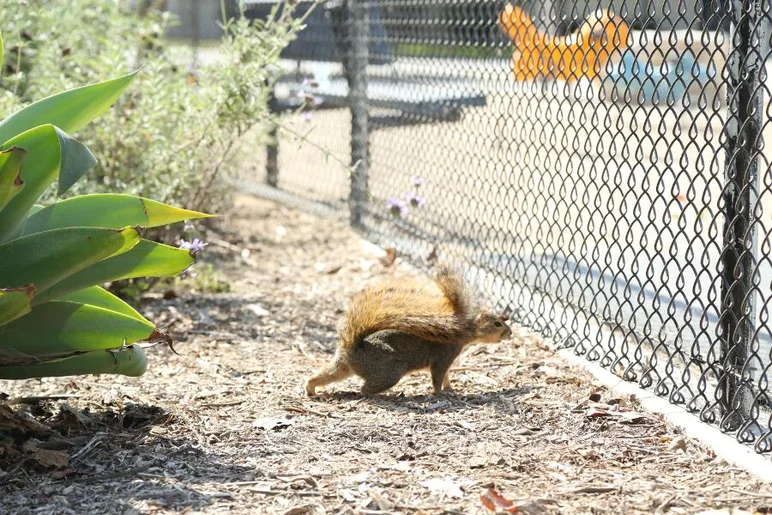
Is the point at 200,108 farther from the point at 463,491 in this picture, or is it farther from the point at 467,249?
the point at 463,491

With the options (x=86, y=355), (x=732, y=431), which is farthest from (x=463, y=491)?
(x=86, y=355)

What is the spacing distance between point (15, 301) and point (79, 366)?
22.7 inches

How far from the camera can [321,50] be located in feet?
30.5

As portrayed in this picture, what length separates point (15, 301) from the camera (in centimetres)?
328

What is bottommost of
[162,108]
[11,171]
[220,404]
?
[220,404]

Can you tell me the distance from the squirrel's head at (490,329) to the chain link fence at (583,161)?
0.45m

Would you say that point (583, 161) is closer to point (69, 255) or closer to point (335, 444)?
point (335, 444)

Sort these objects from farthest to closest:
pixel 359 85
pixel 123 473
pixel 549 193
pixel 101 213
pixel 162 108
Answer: pixel 359 85 → pixel 162 108 → pixel 549 193 → pixel 101 213 → pixel 123 473

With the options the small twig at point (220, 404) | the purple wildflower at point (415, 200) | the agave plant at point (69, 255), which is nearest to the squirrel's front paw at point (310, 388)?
the small twig at point (220, 404)

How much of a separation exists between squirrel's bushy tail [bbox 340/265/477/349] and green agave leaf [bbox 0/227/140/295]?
1.50 meters

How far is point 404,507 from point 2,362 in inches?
62.2

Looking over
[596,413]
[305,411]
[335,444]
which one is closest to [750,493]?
[596,413]

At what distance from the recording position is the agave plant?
3400mm

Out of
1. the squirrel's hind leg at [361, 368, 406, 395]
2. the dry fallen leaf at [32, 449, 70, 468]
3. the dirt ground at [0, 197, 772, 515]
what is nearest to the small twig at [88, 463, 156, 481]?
the dirt ground at [0, 197, 772, 515]
